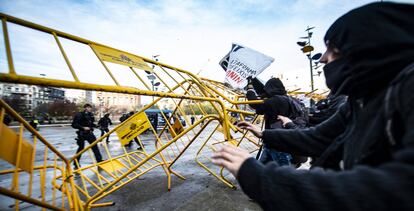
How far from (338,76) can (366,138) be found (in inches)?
11.6

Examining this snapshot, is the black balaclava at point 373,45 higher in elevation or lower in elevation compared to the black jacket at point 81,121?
higher

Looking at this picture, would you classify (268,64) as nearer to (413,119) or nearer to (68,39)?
(68,39)

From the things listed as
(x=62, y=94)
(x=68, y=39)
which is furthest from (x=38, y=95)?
(x=68, y=39)

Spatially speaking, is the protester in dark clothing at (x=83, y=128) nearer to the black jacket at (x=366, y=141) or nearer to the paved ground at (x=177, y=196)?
the paved ground at (x=177, y=196)

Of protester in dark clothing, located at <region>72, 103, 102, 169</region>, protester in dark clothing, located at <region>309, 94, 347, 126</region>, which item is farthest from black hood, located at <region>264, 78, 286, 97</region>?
protester in dark clothing, located at <region>72, 103, 102, 169</region>

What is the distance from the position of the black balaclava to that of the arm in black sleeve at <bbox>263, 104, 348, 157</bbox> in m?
0.50

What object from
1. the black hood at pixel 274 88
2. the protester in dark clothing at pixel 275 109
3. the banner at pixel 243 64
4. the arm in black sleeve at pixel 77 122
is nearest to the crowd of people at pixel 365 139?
the protester in dark clothing at pixel 275 109

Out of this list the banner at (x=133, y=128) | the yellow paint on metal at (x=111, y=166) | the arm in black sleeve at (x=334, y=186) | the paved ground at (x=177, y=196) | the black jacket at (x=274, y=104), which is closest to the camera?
the arm in black sleeve at (x=334, y=186)

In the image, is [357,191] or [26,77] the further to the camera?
[26,77]

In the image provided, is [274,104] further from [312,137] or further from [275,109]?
[312,137]

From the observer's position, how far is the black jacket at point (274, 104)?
3254 mm

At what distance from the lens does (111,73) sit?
2.12 metres

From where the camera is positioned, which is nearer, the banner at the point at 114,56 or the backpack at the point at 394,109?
the backpack at the point at 394,109

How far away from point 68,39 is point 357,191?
290 cm
